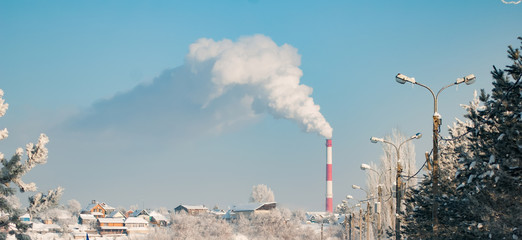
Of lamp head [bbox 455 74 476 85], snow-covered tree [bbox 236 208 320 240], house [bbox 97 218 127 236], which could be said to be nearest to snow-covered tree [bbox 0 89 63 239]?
lamp head [bbox 455 74 476 85]

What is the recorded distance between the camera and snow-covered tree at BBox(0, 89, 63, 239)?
69.2 feet

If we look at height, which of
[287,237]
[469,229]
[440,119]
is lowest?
[469,229]

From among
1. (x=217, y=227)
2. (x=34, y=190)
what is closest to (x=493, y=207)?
(x=34, y=190)

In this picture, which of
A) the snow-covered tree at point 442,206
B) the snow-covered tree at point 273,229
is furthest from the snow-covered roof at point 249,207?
the snow-covered tree at point 442,206

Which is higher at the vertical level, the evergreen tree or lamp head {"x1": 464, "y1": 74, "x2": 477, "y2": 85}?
lamp head {"x1": 464, "y1": 74, "x2": 477, "y2": 85}

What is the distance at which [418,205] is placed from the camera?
85.9ft

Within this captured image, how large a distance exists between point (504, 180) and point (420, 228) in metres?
11.3

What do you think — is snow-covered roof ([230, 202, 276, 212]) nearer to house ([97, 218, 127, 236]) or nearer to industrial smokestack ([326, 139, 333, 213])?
industrial smokestack ([326, 139, 333, 213])

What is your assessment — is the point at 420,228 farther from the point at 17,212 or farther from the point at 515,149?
the point at 17,212

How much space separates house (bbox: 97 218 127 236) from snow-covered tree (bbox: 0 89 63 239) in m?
116

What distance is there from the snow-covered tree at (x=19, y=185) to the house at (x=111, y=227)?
11636cm

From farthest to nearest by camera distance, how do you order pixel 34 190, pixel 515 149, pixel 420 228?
pixel 420 228 < pixel 34 190 < pixel 515 149

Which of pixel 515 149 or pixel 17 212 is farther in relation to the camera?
pixel 17 212

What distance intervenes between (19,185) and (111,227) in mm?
118970
